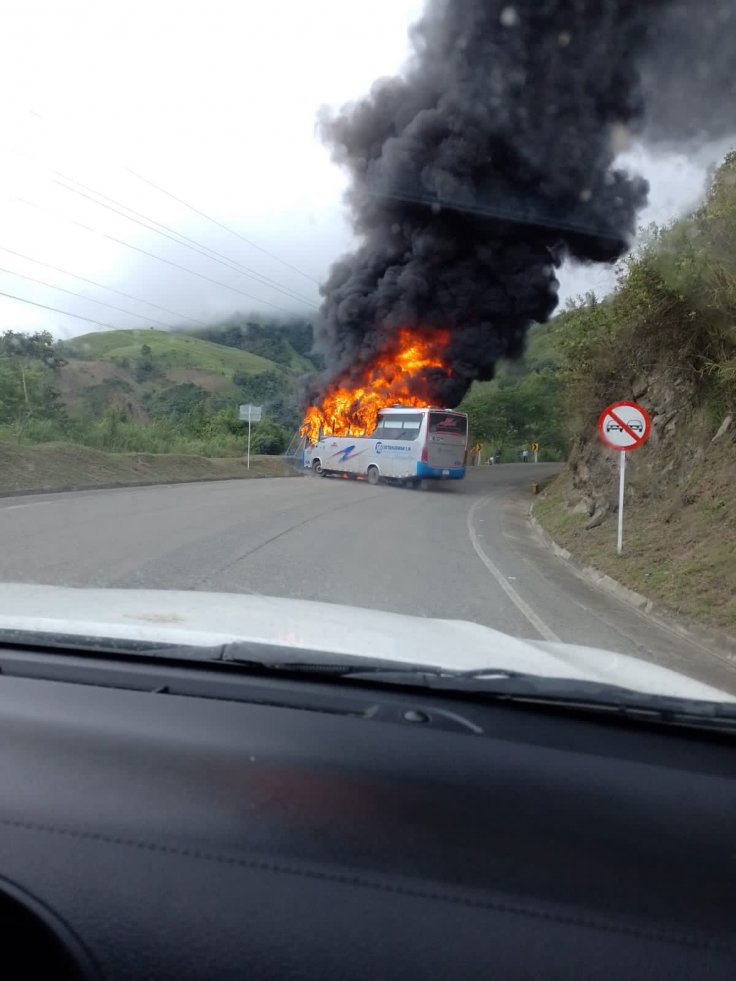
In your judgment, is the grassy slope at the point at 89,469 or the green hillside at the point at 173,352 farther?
the green hillside at the point at 173,352


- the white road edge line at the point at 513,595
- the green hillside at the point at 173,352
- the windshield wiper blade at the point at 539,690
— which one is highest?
the green hillside at the point at 173,352

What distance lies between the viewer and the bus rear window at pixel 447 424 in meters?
32.4

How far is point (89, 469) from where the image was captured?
92.7 feet

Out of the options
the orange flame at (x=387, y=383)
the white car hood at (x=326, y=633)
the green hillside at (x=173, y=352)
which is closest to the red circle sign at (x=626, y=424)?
the white car hood at (x=326, y=633)

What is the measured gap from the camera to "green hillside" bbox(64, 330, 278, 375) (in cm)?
8812

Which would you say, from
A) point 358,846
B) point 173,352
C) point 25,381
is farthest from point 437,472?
point 173,352

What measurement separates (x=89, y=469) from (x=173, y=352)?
6915cm

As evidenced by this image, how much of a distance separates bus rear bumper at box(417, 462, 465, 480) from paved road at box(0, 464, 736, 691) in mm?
10991

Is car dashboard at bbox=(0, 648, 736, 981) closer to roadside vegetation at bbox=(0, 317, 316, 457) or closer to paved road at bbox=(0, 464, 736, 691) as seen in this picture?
paved road at bbox=(0, 464, 736, 691)

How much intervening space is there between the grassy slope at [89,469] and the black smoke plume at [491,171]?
28.9ft

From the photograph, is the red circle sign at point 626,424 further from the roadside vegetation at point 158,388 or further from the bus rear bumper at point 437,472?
the roadside vegetation at point 158,388

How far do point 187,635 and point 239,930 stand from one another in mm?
1366

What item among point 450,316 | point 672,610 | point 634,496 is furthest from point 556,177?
point 672,610

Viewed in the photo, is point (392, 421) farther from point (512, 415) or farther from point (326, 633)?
point (512, 415)
